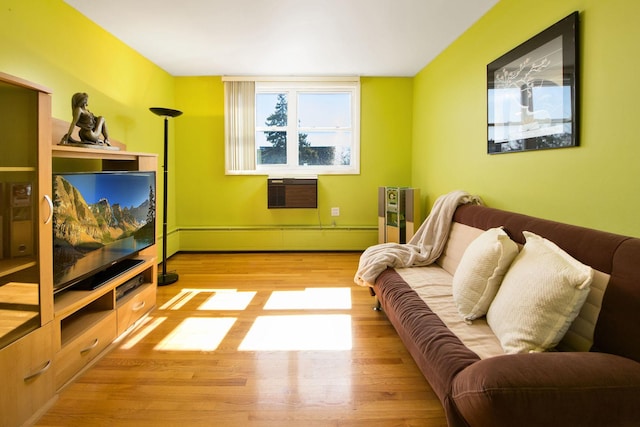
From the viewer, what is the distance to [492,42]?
279cm

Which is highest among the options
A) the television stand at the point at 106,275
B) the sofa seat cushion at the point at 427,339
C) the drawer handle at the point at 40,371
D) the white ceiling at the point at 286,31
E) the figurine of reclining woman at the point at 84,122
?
the white ceiling at the point at 286,31

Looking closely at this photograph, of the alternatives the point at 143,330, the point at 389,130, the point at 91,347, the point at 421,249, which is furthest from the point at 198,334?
the point at 389,130

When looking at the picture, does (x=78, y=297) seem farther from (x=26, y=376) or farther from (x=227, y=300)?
(x=227, y=300)

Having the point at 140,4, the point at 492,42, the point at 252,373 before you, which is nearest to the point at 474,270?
the point at 252,373

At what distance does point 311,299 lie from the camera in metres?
3.13

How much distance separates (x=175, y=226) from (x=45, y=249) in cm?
324

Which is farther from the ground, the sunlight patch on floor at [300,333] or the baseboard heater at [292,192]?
the baseboard heater at [292,192]

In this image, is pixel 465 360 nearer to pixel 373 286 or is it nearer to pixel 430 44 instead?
pixel 373 286

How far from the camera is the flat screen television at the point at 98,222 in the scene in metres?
1.88

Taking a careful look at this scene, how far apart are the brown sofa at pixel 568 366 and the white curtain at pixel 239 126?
11.7 ft

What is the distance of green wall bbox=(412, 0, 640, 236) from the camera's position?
1649 millimetres

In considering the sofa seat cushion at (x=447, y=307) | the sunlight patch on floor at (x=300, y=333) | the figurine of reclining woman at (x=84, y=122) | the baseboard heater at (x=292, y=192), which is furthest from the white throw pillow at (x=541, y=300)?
the baseboard heater at (x=292, y=192)

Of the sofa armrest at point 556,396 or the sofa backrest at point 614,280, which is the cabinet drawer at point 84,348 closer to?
the sofa armrest at point 556,396

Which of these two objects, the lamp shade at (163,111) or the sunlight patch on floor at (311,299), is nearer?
the sunlight patch on floor at (311,299)
